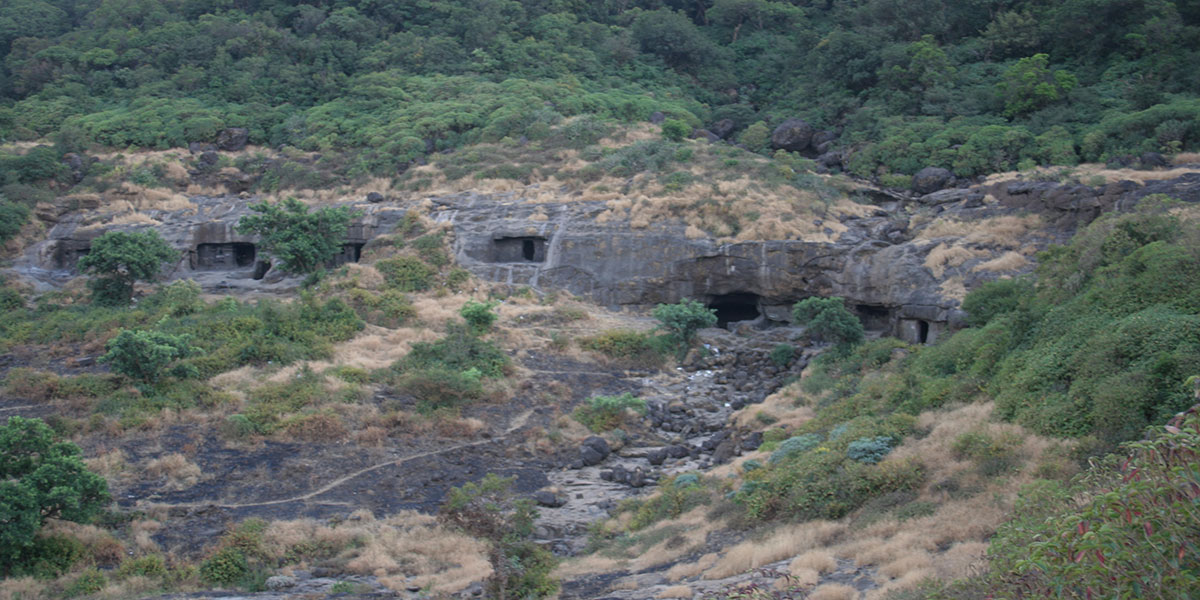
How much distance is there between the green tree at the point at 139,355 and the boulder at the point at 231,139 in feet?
68.6

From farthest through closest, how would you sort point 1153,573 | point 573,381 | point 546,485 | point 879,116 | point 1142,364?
1. point 879,116
2. point 573,381
3. point 546,485
4. point 1142,364
5. point 1153,573

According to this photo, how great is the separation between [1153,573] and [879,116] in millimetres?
34391

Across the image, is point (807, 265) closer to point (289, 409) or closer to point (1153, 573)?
point (289, 409)

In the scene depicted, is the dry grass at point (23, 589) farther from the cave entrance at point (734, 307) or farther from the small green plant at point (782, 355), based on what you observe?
the cave entrance at point (734, 307)

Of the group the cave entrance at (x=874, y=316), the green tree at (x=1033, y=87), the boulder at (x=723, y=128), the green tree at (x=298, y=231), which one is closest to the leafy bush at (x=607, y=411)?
the cave entrance at (x=874, y=316)

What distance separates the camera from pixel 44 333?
82.0 ft

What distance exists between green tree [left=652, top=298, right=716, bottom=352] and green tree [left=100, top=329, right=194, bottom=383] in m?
12.9

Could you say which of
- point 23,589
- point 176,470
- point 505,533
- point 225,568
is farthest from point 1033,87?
point 23,589

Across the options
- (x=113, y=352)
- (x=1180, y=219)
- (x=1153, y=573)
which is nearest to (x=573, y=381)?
(x=113, y=352)

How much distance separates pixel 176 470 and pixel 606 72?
1309 inches

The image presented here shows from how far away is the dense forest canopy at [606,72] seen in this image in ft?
109

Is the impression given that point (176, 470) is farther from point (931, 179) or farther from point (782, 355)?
point (931, 179)

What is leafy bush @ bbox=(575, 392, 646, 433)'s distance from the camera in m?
21.3

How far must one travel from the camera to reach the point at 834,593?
366 inches
